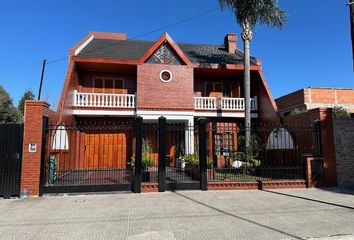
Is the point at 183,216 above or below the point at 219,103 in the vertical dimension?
below

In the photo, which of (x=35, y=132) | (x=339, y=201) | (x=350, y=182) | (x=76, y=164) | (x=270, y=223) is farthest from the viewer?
(x=76, y=164)

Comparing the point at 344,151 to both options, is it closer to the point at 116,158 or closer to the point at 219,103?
the point at 219,103

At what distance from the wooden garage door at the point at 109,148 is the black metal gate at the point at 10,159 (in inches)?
352

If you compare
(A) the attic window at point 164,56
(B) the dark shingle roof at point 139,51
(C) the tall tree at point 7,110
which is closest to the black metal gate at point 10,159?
(B) the dark shingle roof at point 139,51

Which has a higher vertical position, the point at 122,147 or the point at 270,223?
the point at 122,147

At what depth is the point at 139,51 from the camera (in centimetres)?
2117

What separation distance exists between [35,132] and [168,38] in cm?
1101

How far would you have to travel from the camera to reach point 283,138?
15.5 metres

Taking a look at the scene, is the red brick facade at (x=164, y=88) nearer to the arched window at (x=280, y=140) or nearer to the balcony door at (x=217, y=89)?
the balcony door at (x=217, y=89)

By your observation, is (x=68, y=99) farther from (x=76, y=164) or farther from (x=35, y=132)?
(x=35, y=132)

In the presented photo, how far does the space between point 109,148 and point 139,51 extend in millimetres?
6795

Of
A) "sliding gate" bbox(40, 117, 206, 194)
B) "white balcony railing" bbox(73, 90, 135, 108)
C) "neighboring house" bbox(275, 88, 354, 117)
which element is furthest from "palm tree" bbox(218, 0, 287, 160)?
"neighboring house" bbox(275, 88, 354, 117)

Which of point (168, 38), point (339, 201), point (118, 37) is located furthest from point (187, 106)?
point (339, 201)

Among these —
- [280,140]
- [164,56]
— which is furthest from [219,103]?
[280,140]
